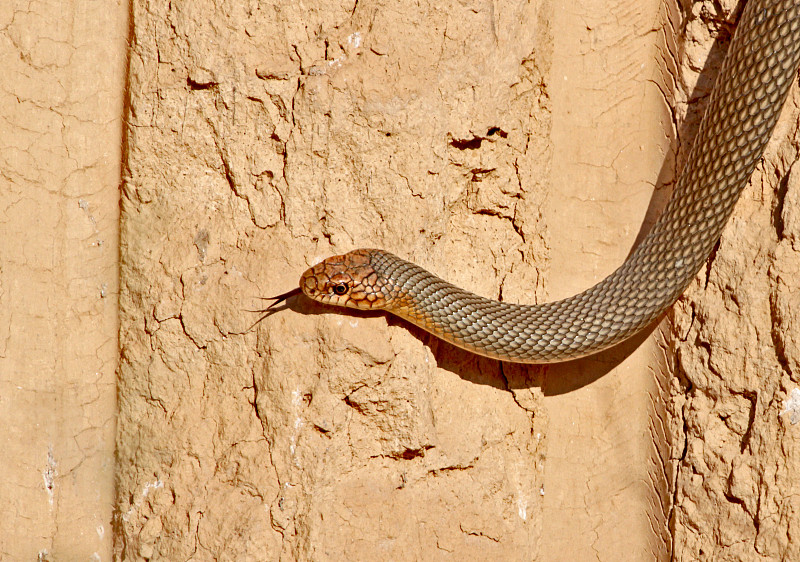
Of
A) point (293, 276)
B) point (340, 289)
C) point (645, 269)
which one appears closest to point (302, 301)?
point (293, 276)

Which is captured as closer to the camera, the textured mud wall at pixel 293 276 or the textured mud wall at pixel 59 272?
the textured mud wall at pixel 293 276

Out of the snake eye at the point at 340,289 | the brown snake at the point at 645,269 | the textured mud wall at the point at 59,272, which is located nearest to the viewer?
the snake eye at the point at 340,289

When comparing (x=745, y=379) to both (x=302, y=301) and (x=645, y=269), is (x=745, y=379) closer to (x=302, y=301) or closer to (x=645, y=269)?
(x=645, y=269)

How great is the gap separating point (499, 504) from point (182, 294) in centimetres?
213

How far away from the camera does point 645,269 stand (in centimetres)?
431

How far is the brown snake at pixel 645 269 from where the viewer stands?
157 inches

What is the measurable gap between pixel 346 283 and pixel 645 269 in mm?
1778

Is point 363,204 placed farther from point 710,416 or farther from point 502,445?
point 710,416

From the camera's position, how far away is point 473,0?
4.15m

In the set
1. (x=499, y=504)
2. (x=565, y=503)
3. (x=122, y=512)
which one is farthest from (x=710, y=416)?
(x=122, y=512)

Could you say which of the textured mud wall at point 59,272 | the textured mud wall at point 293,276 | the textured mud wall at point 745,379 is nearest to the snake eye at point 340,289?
the textured mud wall at point 293,276

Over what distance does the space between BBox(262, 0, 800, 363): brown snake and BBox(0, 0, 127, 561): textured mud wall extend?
4.18 feet

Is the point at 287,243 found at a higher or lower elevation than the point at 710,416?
higher

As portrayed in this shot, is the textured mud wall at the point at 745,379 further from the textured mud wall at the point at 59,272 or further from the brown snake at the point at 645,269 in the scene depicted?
the textured mud wall at the point at 59,272
